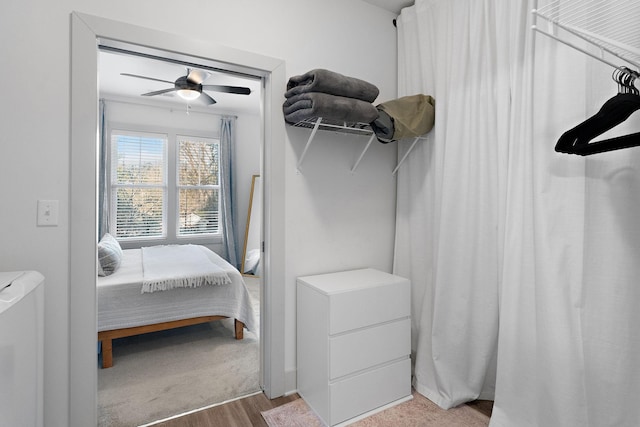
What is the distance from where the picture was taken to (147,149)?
4.87 m

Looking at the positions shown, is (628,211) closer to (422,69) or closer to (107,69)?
(422,69)

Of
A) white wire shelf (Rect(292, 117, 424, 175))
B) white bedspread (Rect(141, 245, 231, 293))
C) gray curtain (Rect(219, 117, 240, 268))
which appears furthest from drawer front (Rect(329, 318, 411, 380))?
gray curtain (Rect(219, 117, 240, 268))

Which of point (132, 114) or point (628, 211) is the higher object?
point (132, 114)

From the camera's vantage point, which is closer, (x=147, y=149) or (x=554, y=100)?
(x=554, y=100)

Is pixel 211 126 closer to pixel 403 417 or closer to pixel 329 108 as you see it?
pixel 329 108

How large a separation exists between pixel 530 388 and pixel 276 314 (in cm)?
134

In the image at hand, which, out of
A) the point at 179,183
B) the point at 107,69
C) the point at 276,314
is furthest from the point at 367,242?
the point at 179,183

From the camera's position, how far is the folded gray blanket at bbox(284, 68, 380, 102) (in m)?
1.71

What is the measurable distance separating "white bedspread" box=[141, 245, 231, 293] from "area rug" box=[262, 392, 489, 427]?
1.21 m

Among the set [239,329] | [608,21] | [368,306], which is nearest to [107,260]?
[239,329]

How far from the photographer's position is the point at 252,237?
5.29 m

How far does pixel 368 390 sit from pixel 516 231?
3.76 ft

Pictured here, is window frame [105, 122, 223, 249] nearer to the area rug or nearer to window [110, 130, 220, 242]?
window [110, 130, 220, 242]

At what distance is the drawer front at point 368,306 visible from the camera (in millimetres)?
1766
